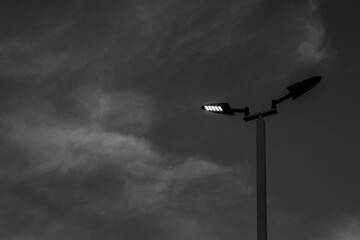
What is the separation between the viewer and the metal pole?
28.3 ft

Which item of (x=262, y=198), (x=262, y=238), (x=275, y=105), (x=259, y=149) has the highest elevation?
(x=275, y=105)

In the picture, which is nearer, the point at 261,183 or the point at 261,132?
the point at 261,183

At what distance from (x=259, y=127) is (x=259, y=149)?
1.63 feet

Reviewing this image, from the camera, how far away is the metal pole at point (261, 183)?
8.64 metres

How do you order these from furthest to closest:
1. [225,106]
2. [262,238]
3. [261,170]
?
[225,106] < [261,170] < [262,238]

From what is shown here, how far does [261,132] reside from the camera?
959 cm

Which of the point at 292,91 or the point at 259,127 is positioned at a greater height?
the point at 292,91

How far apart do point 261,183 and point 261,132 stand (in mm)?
1069

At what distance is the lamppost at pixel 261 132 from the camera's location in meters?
8.70

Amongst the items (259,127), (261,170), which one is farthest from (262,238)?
(259,127)

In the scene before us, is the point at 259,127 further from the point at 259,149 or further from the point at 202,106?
the point at 202,106

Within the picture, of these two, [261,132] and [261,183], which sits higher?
[261,132]

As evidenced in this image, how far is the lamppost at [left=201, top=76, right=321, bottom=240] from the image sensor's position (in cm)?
870

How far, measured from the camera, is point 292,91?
1004cm
